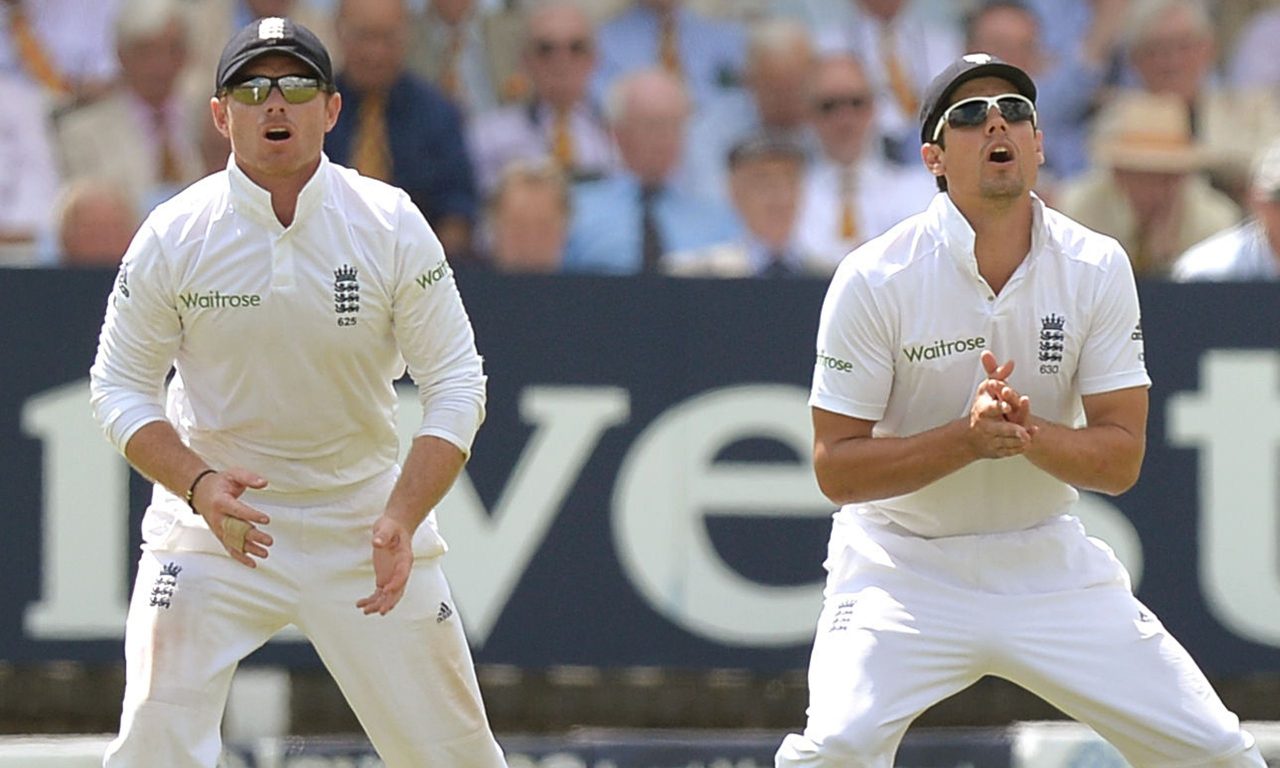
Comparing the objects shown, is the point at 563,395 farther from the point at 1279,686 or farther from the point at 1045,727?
the point at 1279,686

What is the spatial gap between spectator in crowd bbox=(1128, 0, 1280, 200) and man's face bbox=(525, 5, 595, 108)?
2.35 m

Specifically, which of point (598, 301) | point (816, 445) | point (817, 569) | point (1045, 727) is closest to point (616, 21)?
point (598, 301)

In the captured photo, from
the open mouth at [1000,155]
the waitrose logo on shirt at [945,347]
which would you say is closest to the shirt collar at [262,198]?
the waitrose logo on shirt at [945,347]

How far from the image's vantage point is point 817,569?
302 inches

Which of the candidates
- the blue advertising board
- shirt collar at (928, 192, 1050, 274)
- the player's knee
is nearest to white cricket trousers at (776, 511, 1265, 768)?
the player's knee

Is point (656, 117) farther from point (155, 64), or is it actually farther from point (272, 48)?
point (272, 48)

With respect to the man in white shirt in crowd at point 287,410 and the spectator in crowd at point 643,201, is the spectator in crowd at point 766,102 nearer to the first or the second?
the spectator in crowd at point 643,201

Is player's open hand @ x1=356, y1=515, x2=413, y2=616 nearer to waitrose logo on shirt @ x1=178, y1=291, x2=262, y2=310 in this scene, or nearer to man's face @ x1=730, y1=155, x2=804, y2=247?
waitrose logo on shirt @ x1=178, y1=291, x2=262, y2=310

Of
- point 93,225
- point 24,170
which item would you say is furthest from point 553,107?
point 24,170

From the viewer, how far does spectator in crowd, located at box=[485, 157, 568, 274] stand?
342 inches

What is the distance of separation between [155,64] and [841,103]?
2.77m

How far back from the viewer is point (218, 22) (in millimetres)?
9109

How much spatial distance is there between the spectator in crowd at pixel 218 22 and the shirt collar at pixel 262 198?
12.4 ft

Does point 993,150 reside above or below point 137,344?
above
